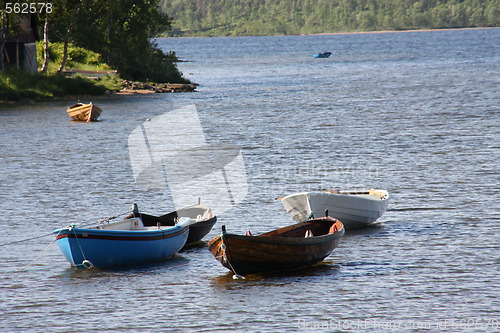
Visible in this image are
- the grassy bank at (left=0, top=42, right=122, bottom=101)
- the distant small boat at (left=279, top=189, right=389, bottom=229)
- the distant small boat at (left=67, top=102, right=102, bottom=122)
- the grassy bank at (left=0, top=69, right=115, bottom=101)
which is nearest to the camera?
the distant small boat at (left=279, top=189, right=389, bottom=229)

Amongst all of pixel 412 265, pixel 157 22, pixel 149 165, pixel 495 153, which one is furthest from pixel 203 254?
pixel 157 22

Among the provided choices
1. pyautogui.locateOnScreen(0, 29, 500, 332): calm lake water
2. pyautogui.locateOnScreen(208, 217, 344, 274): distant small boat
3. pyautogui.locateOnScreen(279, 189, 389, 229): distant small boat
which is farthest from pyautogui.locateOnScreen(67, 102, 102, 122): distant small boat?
pyautogui.locateOnScreen(208, 217, 344, 274): distant small boat

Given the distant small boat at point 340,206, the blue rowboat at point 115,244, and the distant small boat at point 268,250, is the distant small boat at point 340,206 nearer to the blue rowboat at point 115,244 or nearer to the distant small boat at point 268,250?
the distant small boat at point 268,250

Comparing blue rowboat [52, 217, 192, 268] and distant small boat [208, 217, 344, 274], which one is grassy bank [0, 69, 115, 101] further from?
distant small boat [208, 217, 344, 274]

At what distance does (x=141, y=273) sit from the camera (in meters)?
21.1

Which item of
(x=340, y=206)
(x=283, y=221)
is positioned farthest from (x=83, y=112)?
(x=340, y=206)

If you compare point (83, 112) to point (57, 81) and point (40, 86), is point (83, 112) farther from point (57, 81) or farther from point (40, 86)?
point (57, 81)

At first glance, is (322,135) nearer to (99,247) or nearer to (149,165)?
(149,165)

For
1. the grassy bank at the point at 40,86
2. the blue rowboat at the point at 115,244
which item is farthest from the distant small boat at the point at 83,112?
the blue rowboat at the point at 115,244

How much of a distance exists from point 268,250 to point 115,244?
423 cm

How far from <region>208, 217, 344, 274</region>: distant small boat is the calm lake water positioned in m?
0.39

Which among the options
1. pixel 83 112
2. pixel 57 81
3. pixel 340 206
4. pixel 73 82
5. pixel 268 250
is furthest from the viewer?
pixel 73 82

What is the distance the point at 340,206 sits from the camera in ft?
83.1

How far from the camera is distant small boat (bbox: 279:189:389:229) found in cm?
2478
